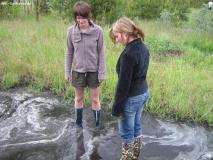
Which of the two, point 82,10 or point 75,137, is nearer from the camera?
point 82,10

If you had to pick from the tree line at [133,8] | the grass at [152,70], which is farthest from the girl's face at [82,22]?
the tree line at [133,8]

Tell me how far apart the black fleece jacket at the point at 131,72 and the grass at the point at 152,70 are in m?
2.45

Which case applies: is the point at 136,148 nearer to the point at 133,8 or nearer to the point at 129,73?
the point at 129,73

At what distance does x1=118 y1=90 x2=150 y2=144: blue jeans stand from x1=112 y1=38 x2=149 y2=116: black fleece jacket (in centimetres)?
7

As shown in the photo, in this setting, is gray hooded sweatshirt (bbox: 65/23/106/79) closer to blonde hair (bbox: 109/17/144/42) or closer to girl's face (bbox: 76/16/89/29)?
→ girl's face (bbox: 76/16/89/29)

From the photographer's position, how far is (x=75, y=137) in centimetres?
532

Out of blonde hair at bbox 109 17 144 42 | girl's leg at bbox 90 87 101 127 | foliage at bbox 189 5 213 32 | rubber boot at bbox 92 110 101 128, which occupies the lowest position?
rubber boot at bbox 92 110 101 128

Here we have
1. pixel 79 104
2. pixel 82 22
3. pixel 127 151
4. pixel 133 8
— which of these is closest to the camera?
pixel 127 151

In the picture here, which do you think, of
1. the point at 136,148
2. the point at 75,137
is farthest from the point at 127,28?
the point at 75,137

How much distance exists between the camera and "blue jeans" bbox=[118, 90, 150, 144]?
3938 millimetres

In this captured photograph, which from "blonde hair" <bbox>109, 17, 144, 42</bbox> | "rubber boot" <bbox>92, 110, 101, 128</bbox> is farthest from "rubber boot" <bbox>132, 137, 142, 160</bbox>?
"blonde hair" <bbox>109, 17, 144, 42</bbox>

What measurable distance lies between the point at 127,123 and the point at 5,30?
7422 millimetres

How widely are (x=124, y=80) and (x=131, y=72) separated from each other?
0.11 m

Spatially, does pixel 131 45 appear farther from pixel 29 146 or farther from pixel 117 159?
pixel 29 146
